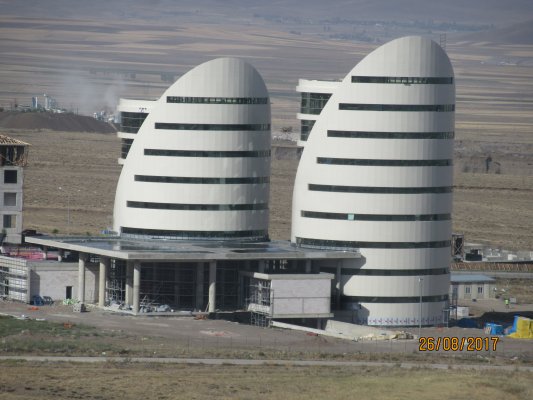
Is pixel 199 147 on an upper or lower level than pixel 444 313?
upper

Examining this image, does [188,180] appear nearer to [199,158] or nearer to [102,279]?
[199,158]

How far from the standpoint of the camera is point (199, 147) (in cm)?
11469

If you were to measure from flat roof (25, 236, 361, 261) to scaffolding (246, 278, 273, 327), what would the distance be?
5.51 ft

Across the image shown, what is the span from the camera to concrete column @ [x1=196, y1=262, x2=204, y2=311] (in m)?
110

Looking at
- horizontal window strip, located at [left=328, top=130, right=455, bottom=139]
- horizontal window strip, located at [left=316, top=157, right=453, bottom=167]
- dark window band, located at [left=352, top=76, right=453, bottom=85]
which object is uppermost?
dark window band, located at [left=352, top=76, right=453, bottom=85]

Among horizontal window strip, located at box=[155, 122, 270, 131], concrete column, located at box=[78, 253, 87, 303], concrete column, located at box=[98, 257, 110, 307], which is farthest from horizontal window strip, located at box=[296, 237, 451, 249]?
concrete column, located at box=[78, 253, 87, 303]

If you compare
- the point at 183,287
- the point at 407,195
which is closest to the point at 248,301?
the point at 183,287

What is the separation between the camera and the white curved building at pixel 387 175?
112500 millimetres

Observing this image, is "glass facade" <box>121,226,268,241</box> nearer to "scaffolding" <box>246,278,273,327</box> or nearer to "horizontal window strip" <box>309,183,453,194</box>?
"scaffolding" <box>246,278,273,327</box>

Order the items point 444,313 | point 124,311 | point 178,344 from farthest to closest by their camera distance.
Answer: point 444,313
point 124,311
point 178,344

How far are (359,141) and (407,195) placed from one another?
→ 4.33 metres

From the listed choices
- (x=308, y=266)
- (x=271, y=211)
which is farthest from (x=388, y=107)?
(x=271, y=211)

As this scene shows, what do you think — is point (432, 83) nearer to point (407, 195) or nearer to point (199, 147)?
point (407, 195)

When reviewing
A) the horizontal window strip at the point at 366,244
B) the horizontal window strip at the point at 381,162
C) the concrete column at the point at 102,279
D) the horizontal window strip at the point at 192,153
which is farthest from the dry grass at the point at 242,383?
the horizontal window strip at the point at 192,153
